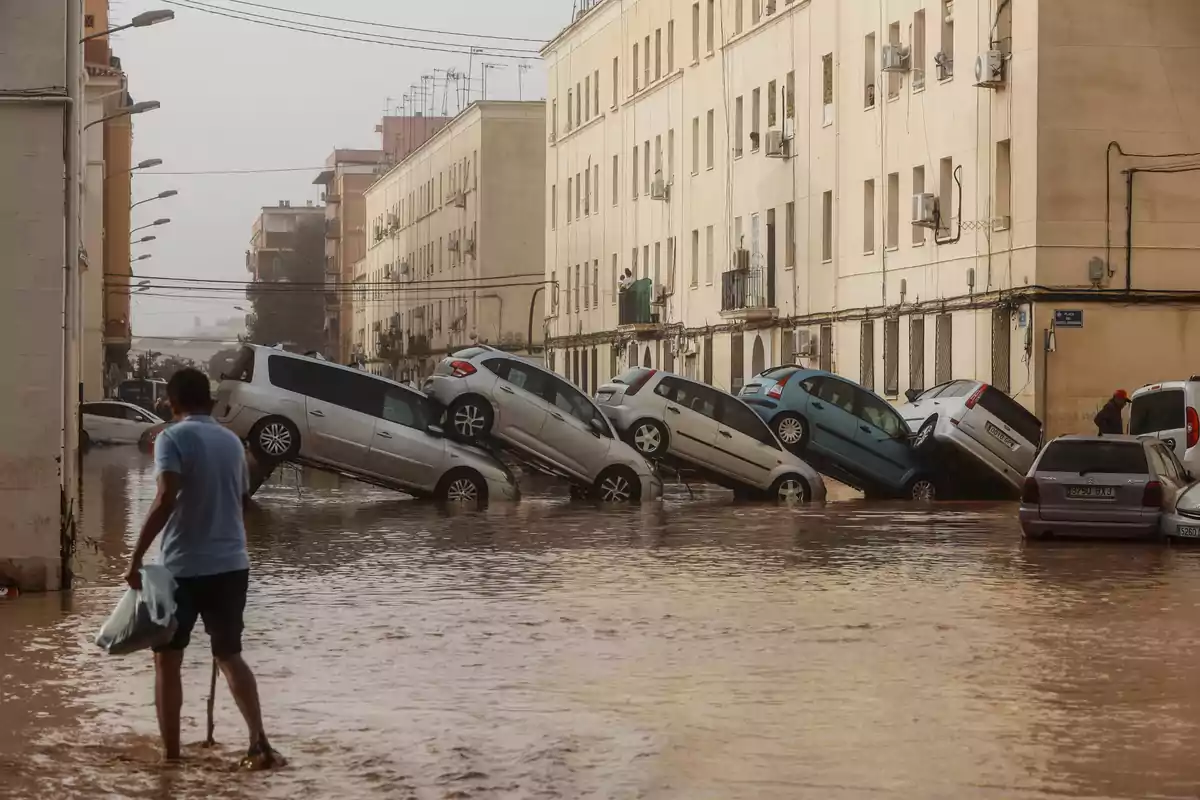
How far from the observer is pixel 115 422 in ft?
194

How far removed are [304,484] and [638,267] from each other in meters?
30.7

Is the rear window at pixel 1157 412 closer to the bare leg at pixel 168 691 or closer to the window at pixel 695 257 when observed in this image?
the bare leg at pixel 168 691

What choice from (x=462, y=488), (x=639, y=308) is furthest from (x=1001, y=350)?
(x=639, y=308)

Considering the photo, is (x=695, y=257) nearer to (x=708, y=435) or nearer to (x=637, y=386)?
(x=637, y=386)

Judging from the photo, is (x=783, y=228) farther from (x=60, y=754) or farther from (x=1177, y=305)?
(x=60, y=754)

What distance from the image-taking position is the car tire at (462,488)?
97.7 ft

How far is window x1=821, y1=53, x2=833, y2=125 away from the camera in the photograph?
162 feet

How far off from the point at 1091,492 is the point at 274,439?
10482 mm

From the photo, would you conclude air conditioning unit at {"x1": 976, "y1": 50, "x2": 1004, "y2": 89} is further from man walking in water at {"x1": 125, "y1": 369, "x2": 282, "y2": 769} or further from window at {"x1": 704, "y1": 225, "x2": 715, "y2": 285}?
man walking in water at {"x1": 125, "y1": 369, "x2": 282, "y2": 769}

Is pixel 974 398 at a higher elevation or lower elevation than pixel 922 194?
lower

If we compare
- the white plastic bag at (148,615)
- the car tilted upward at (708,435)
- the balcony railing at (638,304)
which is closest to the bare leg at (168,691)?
the white plastic bag at (148,615)

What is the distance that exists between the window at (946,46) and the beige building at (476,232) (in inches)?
1652

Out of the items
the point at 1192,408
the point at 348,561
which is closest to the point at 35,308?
the point at 348,561

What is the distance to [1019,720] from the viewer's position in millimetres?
10430
